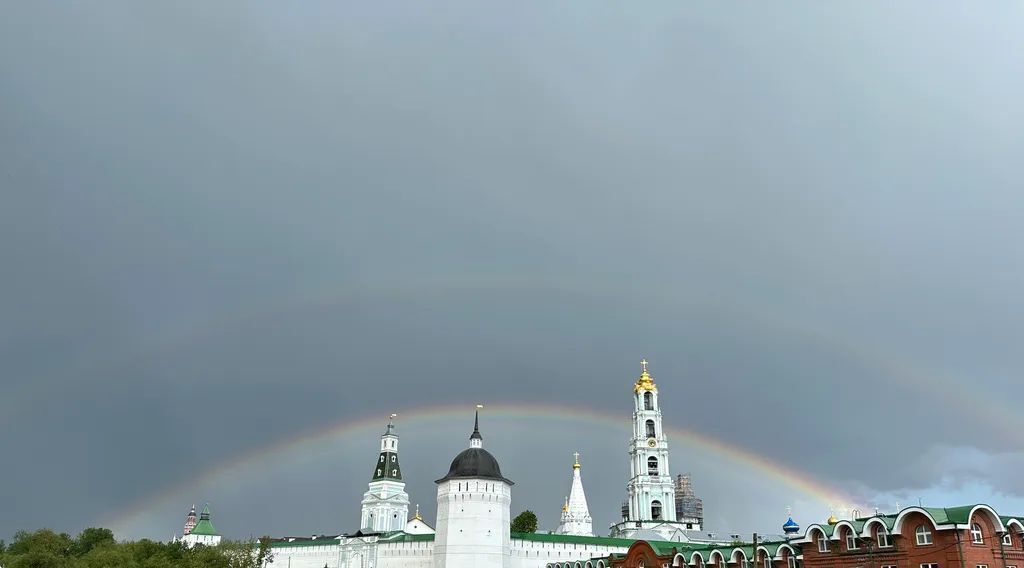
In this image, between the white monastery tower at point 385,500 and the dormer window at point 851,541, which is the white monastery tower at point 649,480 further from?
the dormer window at point 851,541

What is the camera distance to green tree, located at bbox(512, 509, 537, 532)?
143m

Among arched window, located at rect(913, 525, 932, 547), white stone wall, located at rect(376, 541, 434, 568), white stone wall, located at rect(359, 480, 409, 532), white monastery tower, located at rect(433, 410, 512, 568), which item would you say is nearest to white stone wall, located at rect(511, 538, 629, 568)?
white monastery tower, located at rect(433, 410, 512, 568)

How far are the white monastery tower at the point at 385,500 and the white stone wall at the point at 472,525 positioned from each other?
1676 inches

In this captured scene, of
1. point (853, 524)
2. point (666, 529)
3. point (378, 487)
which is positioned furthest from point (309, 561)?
point (853, 524)

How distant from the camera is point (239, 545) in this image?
82.7m

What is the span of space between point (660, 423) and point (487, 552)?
51.9 metres

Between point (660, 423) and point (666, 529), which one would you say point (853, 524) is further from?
point (660, 423)

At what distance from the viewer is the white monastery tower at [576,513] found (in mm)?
133750

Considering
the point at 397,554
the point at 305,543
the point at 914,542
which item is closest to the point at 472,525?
the point at 397,554

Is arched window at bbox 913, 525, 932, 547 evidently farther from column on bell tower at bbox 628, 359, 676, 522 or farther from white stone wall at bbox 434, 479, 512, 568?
column on bell tower at bbox 628, 359, 676, 522

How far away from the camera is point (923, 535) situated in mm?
39719

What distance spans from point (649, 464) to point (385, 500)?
160 ft

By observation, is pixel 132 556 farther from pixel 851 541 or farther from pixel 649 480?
pixel 649 480

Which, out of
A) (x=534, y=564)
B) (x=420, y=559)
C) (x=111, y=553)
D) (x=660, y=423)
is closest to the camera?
(x=111, y=553)
